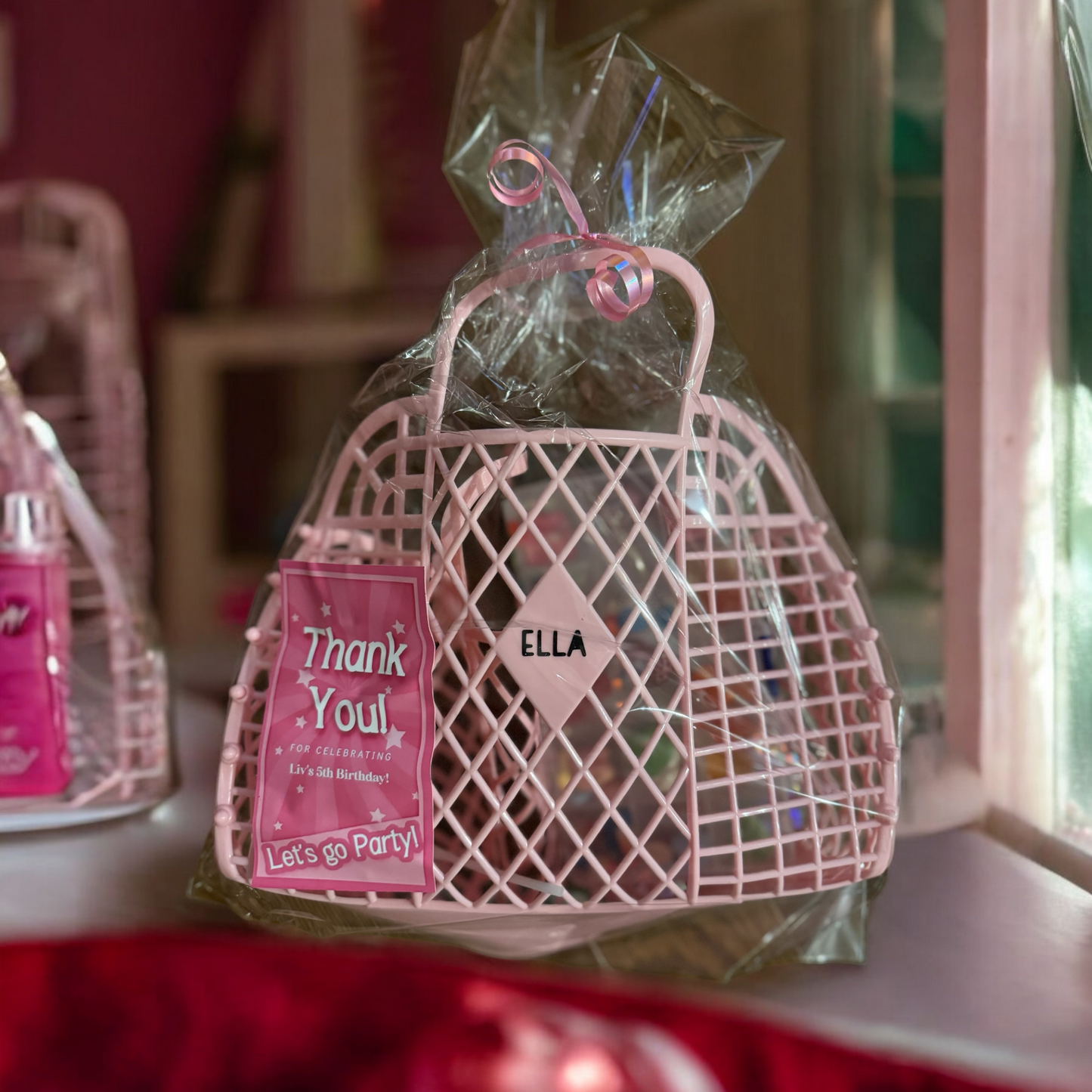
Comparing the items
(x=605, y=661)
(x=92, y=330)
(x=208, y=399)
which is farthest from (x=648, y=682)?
(x=208, y=399)

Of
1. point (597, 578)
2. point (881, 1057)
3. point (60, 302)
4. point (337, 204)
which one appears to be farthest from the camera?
point (337, 204)

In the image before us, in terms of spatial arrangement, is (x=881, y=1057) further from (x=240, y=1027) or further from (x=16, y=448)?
(x=16, y=448)

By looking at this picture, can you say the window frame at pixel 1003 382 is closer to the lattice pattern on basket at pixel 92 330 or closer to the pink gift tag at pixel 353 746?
the pink gift tag at pixel 353 746

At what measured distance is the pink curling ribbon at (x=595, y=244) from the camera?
0.54m

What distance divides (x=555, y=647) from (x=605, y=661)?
0.03 m

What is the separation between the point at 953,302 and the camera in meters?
0.72

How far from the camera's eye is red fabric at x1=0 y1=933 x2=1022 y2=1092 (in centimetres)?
→ 44

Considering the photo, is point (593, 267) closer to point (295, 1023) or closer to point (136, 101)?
point (295, 1023)

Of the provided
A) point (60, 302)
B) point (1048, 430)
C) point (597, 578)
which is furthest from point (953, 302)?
point (60, 302)

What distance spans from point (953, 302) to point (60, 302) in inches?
43.2

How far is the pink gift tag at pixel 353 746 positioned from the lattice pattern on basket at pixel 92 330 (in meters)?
0.83

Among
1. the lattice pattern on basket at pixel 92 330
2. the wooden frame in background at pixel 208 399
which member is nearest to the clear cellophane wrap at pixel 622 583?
the lattice pattern on basket at pixel 92 330

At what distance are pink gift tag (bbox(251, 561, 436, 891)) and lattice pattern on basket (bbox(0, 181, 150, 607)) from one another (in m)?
0.83

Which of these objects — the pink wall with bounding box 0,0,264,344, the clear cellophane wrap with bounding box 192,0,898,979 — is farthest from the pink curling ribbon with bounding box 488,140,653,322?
the pink wall with bounding box 0,0,264,344
